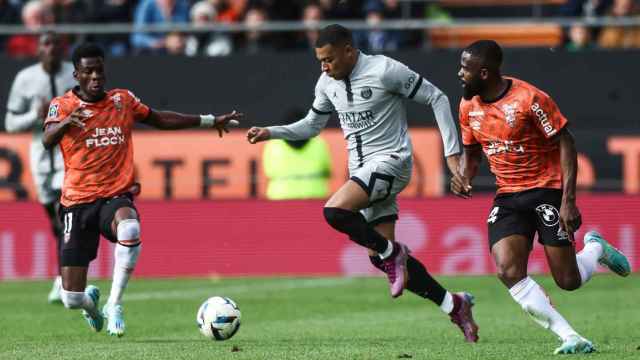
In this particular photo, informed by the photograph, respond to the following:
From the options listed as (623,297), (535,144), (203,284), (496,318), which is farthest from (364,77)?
(203,284)

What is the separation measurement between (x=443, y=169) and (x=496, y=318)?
6349 millimetres

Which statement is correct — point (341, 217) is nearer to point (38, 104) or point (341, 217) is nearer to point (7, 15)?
point (38, 104)

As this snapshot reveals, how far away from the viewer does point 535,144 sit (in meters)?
10.8

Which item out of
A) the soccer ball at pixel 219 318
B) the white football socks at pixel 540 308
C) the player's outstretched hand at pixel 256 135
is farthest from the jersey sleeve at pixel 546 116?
the soccer ball at pixel 219 318

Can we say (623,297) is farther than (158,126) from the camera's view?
Yes

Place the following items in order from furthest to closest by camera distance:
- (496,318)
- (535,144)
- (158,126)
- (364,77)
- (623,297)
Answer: (623,297) → (496,318) → (158,126) → (364,77) → (535,144)

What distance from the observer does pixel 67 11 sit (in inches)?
854

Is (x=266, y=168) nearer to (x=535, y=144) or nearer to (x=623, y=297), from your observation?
(x=623, y=297)

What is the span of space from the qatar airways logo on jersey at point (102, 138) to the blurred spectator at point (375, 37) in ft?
29.0

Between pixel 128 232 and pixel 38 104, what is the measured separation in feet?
13.7

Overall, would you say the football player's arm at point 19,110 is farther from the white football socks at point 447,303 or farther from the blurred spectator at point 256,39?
the blurred spectator at point 256,39

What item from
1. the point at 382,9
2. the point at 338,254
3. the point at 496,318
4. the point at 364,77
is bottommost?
the point at 338,254

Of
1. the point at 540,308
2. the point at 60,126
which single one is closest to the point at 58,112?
the point at 60,126

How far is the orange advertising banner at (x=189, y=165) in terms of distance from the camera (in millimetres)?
20938
